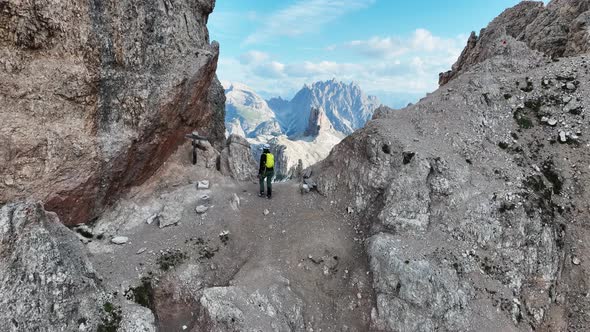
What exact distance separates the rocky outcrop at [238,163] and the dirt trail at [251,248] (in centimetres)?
346

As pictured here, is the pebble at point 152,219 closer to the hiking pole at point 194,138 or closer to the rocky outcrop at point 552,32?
the hiking pole at point 194,138

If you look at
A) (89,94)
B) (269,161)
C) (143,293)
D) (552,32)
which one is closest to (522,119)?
(552,32)

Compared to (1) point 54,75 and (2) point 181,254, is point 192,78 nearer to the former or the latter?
(1) point 54,75

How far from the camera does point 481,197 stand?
2462 centimetres

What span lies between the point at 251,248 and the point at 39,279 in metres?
13.2

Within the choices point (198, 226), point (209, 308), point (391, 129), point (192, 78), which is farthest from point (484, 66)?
point (209, 308)

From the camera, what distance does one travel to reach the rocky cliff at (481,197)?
20.6 metres

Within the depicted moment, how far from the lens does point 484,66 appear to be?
35.0 metres

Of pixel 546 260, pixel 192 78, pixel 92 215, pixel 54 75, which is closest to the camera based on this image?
pixel 546 260

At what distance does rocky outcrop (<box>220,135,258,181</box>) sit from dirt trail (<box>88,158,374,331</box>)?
3.46 metres

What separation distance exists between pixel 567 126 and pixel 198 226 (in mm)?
31135

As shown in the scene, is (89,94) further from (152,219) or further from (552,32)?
(552,32)

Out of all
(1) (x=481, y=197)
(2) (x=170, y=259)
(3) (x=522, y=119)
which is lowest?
(2) (x=170, y=259)

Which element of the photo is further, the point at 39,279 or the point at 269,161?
the point at 269,161
